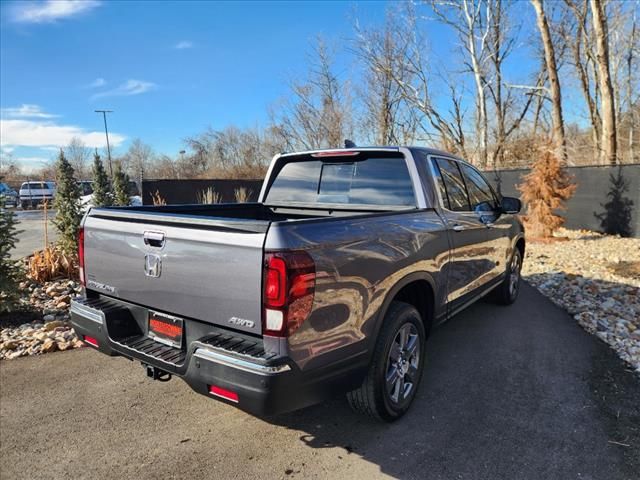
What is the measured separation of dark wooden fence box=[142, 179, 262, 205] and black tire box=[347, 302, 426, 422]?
1514 centimetres

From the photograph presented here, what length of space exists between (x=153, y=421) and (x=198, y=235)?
1676 mm

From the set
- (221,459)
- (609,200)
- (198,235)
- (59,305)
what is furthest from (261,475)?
(609,200)

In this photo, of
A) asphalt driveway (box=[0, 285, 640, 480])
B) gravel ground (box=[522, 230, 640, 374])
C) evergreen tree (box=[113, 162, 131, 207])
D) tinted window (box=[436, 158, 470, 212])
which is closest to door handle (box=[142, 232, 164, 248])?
asphalt driveway (box=[0, 285, 640, 480])

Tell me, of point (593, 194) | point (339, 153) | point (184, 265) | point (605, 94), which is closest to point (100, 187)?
point (339, 153)

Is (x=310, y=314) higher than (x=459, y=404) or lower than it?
higher

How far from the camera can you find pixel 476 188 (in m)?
4.70

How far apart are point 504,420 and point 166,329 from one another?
2513mm

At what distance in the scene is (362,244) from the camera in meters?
2.50

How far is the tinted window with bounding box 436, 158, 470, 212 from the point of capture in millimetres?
3881

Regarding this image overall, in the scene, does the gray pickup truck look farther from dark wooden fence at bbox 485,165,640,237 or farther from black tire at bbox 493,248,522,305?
dark wooden fence at bbox 485,165,640,237

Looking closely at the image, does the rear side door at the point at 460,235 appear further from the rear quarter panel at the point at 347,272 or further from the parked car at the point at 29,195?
the parked car at the point at 29,195

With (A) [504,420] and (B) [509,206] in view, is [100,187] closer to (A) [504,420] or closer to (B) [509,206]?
(B) [509,206]

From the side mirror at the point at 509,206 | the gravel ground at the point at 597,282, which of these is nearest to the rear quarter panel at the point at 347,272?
the side mirror at the point at 509,206

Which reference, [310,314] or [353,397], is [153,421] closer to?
[353,397]
